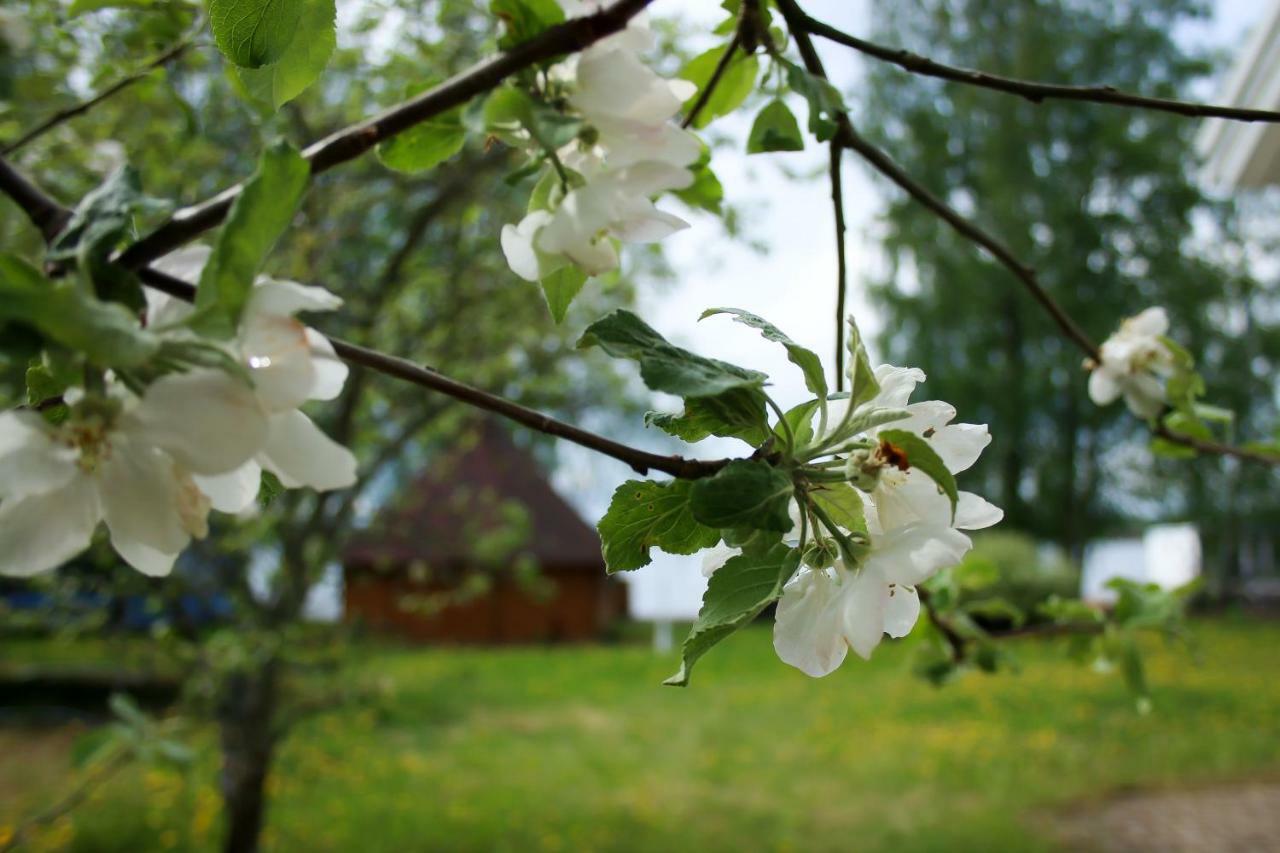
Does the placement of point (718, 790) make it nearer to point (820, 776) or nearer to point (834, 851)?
point (820, 776)

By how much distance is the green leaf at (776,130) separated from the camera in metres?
0.57

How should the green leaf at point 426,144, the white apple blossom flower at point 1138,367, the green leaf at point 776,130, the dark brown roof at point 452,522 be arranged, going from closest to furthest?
the green leaf at point 426,144, the green leaf at point 776,130, the white apple blossom flower at point 1138,367, the dark brown roof at point 452,522

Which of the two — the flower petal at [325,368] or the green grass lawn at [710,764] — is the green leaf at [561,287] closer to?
the flower petal at [325,368]

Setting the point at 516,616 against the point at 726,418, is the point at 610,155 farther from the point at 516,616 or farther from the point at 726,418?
the point at 516,616

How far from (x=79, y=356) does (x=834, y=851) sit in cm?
337

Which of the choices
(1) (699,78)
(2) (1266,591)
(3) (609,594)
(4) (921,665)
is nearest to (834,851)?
(4) (921,665)

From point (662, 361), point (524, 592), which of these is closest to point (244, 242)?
point (662, 361)

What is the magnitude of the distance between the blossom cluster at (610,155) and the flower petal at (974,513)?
0.17 metres

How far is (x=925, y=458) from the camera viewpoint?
0.34 metres

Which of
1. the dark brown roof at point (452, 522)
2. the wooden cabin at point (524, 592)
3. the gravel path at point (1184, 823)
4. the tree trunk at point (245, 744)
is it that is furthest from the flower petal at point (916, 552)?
the wooden cabin at point (524, 592)

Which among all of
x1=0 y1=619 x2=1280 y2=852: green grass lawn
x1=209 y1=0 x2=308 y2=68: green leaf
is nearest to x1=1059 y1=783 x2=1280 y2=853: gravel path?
x1=0 y1=619 x2=1280 y2=852: green grass lawn

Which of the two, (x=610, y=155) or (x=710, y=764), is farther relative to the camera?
(x=710, y=764)

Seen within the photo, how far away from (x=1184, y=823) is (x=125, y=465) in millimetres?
3955

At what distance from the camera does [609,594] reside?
946cm
